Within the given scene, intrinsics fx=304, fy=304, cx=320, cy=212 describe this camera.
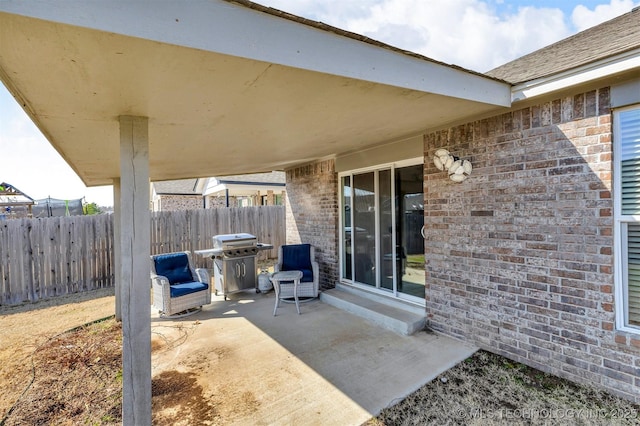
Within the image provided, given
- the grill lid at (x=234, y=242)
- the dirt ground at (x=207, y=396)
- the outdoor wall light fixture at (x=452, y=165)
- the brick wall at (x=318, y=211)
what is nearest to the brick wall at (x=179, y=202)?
the grill lid at (x=234, y=242)

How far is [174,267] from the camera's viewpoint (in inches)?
248

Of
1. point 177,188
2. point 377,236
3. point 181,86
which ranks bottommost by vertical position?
point 377,236

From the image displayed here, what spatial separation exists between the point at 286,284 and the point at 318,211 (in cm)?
193

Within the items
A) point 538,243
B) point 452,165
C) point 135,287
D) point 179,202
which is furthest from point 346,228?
point 179,202

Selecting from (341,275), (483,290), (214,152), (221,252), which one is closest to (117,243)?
(221,252)

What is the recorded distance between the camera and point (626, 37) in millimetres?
3004

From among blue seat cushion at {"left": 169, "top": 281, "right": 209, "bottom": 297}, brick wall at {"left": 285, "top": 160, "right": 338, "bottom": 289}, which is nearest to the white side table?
brick wall at {"left": 285, "top": 160, "right": 338, "bottom": 289}

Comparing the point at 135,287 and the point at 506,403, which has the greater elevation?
the point at 135,287

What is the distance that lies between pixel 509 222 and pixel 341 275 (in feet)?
12.3

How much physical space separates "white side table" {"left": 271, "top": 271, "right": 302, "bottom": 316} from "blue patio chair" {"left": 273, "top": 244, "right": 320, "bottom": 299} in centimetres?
28

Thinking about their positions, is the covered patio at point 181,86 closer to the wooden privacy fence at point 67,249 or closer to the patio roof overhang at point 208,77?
the patio roof overhang at point 208,77

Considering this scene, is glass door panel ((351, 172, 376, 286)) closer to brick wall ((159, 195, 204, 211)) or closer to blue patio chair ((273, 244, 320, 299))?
blue patio chair ((273, 244, 320, 299))

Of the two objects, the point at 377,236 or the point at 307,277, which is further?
the point at 307,277

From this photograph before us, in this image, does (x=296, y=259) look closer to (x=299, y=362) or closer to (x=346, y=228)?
(x=346, y=228)
